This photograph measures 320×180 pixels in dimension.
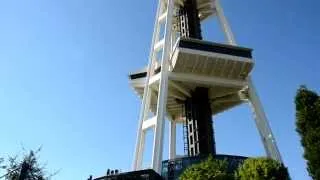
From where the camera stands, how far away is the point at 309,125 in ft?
86.0

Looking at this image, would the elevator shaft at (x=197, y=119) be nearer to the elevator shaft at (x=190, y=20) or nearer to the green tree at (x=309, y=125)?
the elevator shaft at (x=190, y=20)

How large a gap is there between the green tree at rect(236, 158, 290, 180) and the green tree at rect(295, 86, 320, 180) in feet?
8.10

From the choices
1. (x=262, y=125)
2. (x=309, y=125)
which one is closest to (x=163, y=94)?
(x=262, y=125)

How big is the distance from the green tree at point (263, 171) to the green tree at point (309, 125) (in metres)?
2.47

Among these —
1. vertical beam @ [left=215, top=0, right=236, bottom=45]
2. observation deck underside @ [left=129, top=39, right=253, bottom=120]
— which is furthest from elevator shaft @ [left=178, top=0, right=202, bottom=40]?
observation deck underside @ [left=129, top=39, right=253, bottom=120]

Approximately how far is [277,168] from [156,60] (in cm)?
2944

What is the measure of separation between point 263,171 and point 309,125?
5504mm

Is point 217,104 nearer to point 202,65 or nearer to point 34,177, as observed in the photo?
point 202,65

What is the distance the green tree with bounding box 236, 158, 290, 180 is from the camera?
22781mm

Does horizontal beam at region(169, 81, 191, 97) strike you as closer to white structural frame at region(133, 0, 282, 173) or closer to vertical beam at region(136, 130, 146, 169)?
white structural frame at region(133, 0, 282, 173)

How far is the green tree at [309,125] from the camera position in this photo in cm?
2469

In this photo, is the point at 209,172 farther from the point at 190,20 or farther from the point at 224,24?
the point at 190,20

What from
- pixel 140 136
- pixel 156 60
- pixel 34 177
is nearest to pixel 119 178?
pixel 140 136

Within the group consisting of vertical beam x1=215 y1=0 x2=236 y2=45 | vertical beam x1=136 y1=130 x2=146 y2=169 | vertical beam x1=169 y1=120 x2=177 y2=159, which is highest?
vertical beam x1=215 y1=0 x2=236 y2=45
